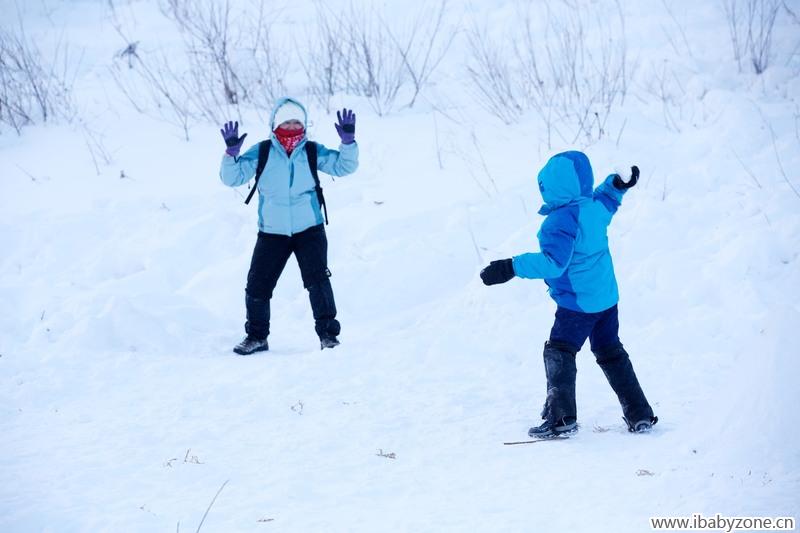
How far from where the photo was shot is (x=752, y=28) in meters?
8.54

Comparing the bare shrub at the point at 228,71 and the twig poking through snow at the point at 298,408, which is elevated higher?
the bare shrub at the point at 228,71

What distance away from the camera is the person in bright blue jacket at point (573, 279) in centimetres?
327

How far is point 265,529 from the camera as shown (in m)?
2.48

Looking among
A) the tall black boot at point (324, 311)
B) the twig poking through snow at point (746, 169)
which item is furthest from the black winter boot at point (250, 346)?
the twig poking through snow at point (746, 169)

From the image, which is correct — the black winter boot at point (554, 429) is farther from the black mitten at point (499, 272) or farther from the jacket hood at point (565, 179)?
the jacket hood at point (565, 179)

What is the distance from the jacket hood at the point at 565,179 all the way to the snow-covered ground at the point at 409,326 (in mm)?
978

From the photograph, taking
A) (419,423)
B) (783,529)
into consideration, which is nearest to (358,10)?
(419,423)

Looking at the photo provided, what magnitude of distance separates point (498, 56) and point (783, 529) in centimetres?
788

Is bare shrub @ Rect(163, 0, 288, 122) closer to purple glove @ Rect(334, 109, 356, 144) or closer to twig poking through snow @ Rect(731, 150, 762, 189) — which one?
purple glove @ Rect(334, 109, 356, 144)

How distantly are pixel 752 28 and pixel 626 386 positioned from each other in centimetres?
680

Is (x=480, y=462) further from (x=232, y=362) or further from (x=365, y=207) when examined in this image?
(x=365, y=207)

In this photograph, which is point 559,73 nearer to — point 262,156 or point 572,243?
point 262,156

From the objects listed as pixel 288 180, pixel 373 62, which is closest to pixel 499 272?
pixel 288 180

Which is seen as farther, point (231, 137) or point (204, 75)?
point (204, 75)
